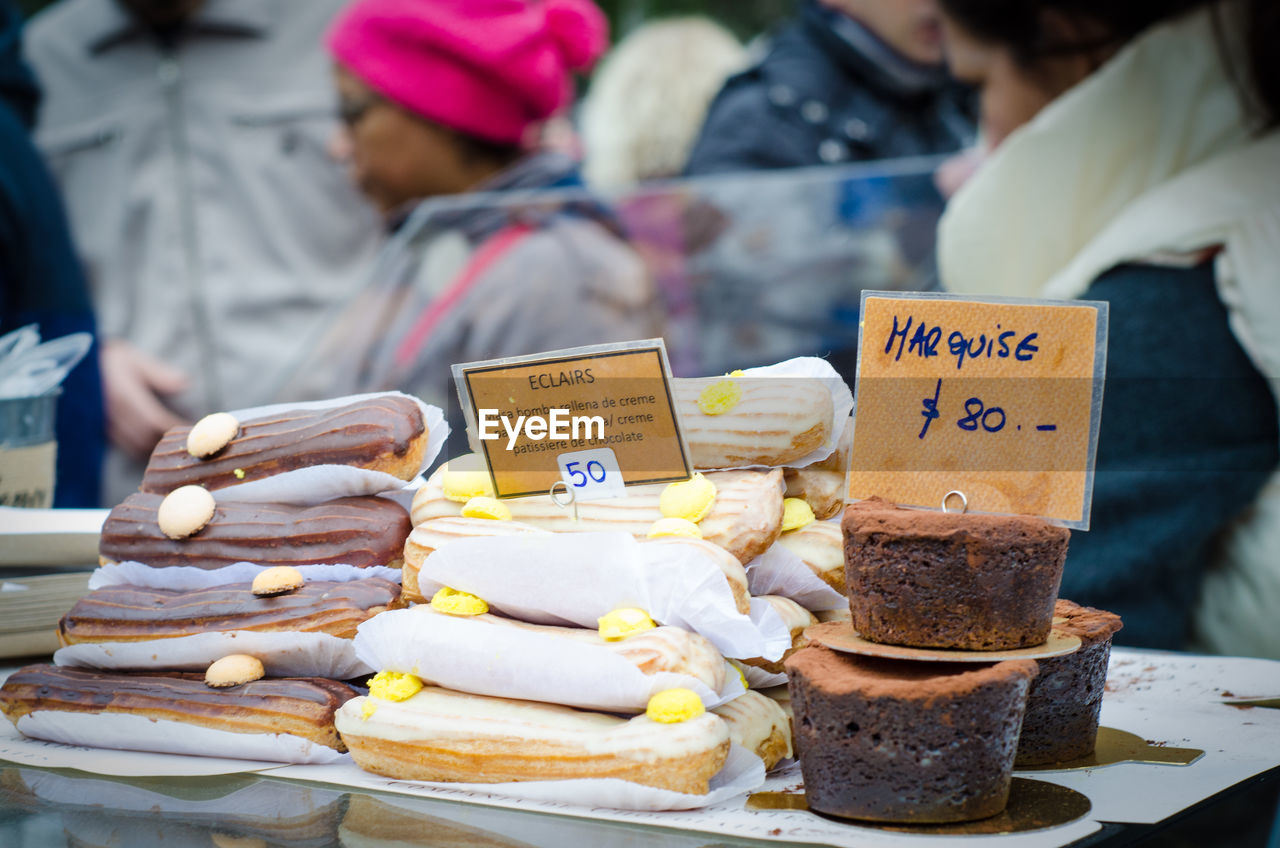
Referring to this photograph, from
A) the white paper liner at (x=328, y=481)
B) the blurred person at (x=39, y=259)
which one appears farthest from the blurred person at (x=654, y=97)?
the white paper liner at (x=328, y=481)

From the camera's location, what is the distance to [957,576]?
1.16 metres

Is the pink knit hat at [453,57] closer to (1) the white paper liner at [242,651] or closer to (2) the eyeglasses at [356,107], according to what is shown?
(2) the eyeglasses at [356,107]

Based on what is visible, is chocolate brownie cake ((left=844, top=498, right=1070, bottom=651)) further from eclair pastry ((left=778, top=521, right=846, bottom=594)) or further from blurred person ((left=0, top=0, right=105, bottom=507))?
blurred person ((left=0, top=0, right=105, bottom=507))

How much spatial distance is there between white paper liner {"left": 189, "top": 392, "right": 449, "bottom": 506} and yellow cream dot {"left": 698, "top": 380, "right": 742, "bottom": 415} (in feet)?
1.25

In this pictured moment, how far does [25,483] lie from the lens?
6.07 feet

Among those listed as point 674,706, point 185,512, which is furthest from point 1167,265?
point 185,512

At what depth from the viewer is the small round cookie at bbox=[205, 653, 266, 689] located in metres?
1.38

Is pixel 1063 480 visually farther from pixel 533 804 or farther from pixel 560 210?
pixel 560 210

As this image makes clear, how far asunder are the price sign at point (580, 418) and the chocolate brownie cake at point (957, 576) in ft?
0.91

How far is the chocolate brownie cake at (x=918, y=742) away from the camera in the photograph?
110cm

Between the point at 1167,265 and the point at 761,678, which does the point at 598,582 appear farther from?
the point at 1167,265

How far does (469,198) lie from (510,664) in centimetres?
193

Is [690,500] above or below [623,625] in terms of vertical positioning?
above

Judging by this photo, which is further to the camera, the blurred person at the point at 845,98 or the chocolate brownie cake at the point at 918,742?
the blurred person at the point at 845,98
